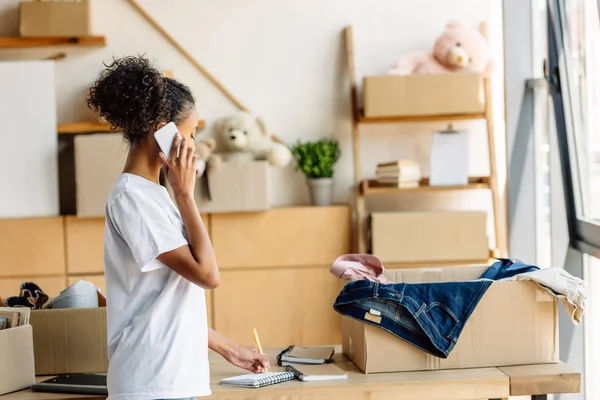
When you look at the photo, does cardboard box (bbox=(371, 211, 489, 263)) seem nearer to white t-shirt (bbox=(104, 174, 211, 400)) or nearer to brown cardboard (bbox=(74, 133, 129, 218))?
brown cardboard (bbox=(74, 133, 129, 218))

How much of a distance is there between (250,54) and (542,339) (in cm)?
284

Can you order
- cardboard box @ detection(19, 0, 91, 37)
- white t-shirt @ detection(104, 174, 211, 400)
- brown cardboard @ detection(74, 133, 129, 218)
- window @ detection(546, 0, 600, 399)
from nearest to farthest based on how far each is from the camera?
white t-shirt @ detection(104, 174, 211, 400) → window @ detection(546, 0, 600, 399) → brown cardboard @ detection(74, 133, 129, 218) → cardboard box @ detection(19, 0, 91, 37)

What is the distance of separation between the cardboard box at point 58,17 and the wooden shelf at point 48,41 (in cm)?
6

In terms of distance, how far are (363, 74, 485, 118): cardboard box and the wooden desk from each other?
7.49ft

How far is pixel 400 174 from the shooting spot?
4.16 metres

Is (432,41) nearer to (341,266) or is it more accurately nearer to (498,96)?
(498,96)

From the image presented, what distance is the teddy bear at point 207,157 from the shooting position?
4109mm

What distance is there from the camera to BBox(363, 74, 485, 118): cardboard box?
411cm

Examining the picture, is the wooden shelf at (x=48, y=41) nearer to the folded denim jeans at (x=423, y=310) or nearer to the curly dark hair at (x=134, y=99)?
the curly dark hair at (x=134, y=99)

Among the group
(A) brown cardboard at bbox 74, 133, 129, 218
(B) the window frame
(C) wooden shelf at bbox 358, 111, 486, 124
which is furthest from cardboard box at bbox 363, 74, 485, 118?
(A) brown cardboard at bbox 74, 133, 129, 218

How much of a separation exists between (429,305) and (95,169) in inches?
98.4

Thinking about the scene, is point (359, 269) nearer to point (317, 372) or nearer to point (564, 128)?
point (317, 372)

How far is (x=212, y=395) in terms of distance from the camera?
6.34 ft

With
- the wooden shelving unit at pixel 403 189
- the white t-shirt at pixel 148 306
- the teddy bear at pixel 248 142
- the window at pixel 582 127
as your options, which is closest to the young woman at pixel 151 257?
the white t-shirt at pixel 148 306
